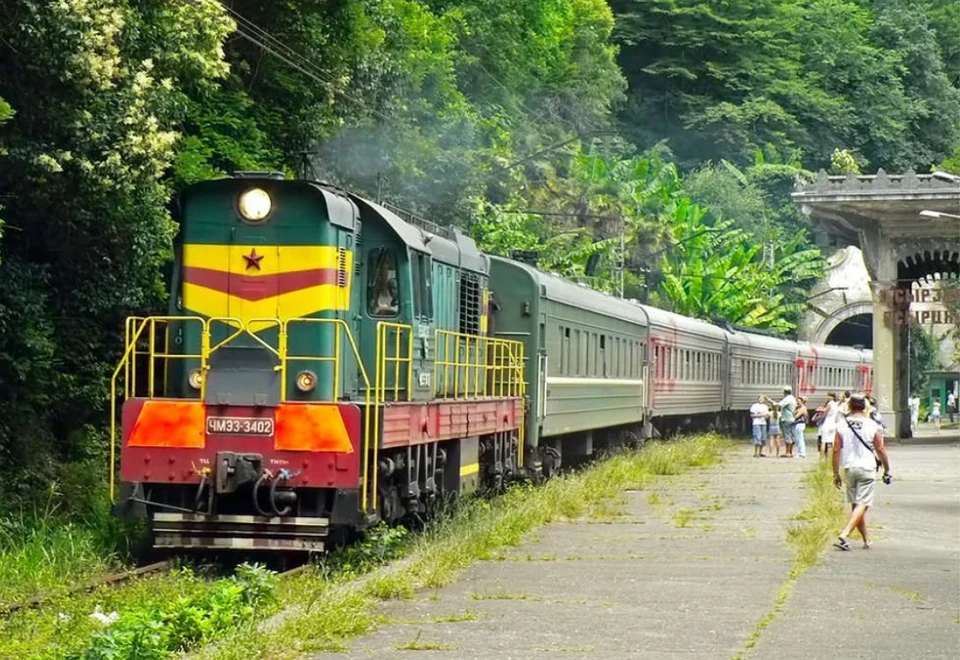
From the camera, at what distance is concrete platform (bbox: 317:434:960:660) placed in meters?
10.6

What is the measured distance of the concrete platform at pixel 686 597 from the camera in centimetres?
1065

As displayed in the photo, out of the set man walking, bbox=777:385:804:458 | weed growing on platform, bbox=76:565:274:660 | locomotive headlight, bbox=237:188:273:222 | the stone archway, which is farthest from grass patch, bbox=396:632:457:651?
the stone archway

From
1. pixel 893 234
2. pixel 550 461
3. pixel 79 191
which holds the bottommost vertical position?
pixel 550 461

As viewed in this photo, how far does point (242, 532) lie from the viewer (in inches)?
566

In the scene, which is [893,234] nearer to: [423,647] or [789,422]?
[789,422]

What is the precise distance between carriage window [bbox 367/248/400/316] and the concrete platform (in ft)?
→ 8.38

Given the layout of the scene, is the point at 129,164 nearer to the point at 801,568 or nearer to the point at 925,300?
the point at 801,568

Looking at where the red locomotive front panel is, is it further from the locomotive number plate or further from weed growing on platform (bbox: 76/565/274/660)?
weed growing on platform (bbox: 76/565/274/660)

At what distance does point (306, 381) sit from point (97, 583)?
2.56 m

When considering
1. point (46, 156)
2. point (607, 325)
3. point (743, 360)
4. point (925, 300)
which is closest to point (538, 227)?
point (743, 360)

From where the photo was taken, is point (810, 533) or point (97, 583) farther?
point (810, 533)

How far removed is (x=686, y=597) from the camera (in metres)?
12.9

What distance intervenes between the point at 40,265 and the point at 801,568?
9463 mm

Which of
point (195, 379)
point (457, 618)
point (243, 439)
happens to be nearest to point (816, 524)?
point (243, 439)
